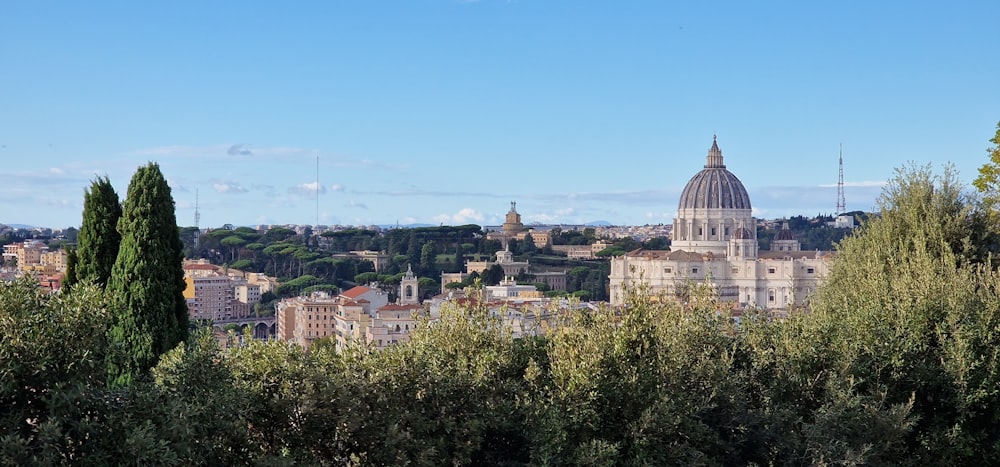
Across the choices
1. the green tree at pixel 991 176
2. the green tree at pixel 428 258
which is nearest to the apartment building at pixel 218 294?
the green tree at pixel 428 258

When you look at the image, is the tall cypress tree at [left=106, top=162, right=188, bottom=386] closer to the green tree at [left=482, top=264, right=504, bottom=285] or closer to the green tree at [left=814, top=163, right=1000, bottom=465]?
the green tree at [left=814, top=163, right=1000, bottom=465]

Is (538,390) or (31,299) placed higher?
(31,299)

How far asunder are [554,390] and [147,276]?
3228 mm

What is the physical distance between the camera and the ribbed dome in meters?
76.1

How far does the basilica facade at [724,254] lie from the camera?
62178 millimetres

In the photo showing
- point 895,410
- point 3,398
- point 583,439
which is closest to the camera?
point 3,398

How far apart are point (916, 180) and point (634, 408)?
22.4 feet

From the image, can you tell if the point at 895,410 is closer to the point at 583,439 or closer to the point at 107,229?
the point at 583,439

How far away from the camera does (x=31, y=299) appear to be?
5250 mm

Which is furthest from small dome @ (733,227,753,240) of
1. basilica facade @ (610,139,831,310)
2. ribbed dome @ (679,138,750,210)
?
ribbed dome @ (679,138,750,210)

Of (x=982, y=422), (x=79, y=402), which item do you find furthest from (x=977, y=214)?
(x=79, y=402)

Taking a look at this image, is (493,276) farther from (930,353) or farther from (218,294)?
(930,353)

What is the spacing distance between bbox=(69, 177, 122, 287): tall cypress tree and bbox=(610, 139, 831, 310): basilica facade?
43.8 m

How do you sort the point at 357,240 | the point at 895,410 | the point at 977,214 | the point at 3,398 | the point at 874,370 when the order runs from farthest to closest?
1. the point at 357,240
2. the point at 977,214
3. the point at 874,370
4. the point at 895,410
5. the point at 3,398
